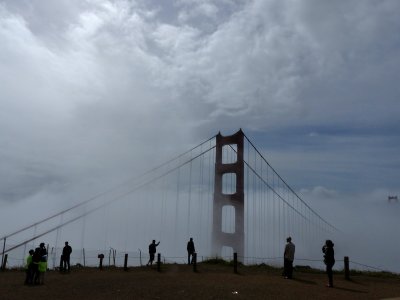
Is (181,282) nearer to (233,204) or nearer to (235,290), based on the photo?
(235,290)

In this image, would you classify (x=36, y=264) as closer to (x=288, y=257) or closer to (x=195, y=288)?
(x=195, y=288)

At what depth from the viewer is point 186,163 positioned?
1761 inches

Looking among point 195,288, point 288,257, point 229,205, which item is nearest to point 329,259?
point 288,257

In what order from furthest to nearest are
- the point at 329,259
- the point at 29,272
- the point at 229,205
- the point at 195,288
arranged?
the point at 229,205, the point at 29,272, the point at 329,259, the point at 195,288

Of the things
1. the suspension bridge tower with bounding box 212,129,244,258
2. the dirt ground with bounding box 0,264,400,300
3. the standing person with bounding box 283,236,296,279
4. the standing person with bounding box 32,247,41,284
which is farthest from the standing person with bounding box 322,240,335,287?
the suspension bridge tower with bounding box 212,129,244,258

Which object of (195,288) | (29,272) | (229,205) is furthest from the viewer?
(229,205)

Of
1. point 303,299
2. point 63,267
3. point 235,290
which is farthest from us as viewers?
point 63,267

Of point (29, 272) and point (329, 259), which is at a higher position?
point (329, 259)

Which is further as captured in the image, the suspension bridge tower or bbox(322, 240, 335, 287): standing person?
the suspension bridge tower

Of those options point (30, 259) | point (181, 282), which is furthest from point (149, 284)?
point (30, 259)

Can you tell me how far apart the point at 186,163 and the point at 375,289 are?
32604mm

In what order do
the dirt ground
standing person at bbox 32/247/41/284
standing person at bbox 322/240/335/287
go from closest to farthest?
the dirt ground
standing person at bbox 322/240/335/287
standing person at bbox 32/247/41/284

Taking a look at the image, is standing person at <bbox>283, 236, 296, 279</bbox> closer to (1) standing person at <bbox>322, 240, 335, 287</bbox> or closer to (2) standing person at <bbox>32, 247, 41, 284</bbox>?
(1) standing person at <bbox>322, 240, 335, 287</bbox>

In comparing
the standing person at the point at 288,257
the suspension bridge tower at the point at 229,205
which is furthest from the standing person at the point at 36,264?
the suspension bridge tower at the point at 229,205
